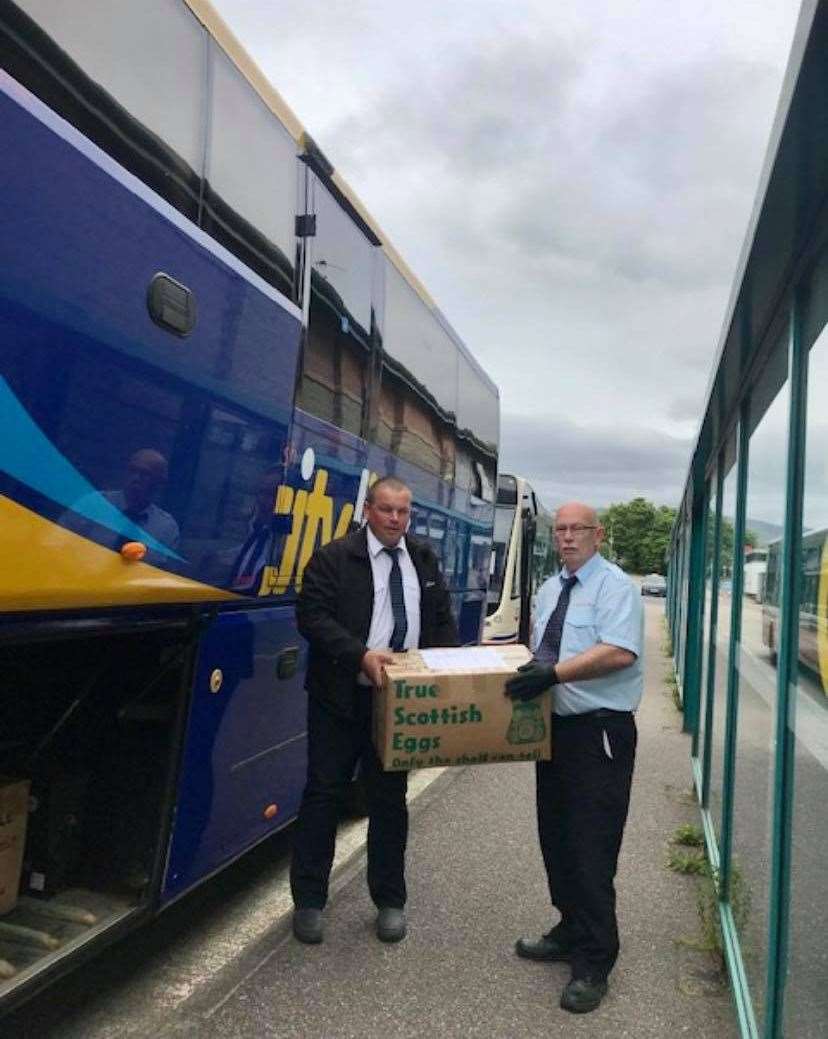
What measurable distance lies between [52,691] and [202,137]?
7.07 ft

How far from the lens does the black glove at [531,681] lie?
11.3 ft

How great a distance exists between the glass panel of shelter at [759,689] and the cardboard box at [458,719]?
78cm

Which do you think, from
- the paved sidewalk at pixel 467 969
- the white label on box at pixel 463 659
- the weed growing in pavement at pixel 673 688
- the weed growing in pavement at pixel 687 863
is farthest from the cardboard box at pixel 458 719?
the weed growing in pavement at pixel 673 688

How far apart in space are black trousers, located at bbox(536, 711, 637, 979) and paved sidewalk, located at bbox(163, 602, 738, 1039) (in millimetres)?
244

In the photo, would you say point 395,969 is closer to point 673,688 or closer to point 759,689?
point 759,689

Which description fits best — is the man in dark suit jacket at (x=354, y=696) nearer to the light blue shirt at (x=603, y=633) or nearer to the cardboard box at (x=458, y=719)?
the cardboard box at (x=458, y=719)

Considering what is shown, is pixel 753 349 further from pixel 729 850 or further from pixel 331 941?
pixel 331 941

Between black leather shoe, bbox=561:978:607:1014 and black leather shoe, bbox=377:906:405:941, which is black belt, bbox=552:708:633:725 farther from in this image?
black leather shoe, bbox=377:906:405:941

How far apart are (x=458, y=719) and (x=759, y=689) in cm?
109

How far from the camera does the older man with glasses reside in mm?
3465

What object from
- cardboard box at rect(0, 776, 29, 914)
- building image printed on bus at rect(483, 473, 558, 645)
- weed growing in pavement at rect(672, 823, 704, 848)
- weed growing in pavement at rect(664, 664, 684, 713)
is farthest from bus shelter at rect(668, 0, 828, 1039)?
building image printed on bus at rect(483, 473, 558, 645)

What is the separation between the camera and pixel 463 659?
366 centimetres

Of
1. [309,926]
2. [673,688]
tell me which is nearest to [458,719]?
[309,926]

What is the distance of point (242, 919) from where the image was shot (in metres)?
4.27
